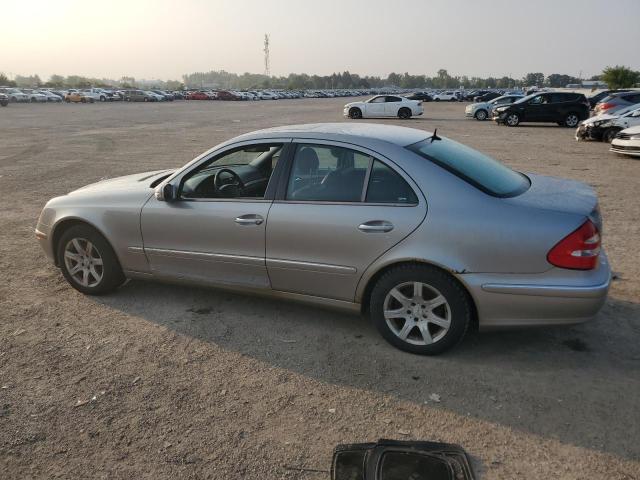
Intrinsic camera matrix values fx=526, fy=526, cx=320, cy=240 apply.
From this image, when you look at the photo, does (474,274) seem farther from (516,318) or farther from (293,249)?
(293,249)

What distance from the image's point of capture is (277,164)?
4.22m

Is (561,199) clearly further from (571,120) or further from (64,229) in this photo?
(571,120)

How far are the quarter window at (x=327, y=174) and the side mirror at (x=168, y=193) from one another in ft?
3.40

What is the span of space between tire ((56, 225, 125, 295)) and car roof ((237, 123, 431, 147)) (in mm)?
1667

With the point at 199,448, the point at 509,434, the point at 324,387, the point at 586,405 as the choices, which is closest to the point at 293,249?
the point at 324,387

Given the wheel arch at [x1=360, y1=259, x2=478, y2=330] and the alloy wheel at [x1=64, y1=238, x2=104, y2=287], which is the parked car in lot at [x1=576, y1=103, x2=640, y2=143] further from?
the alloy wheel at [x1=64, y1=238, x2=104, y2=287]

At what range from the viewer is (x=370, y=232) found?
3.70m

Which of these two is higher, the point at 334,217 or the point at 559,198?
the point at 559,198

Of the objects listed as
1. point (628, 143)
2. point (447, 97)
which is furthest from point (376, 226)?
point (447, 97)

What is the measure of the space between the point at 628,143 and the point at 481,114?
60.3 feet

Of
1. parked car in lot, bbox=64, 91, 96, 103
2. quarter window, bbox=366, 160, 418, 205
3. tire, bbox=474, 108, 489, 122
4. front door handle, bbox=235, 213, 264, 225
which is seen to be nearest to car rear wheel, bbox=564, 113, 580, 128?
tire, bbox=474, 108, 489, 122

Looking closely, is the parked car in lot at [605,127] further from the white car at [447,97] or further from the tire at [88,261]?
the white car at [447,97]

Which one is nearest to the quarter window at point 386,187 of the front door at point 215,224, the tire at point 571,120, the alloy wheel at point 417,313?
the alloy wheel at point 417,313

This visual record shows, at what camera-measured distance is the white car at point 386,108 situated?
3098cm
